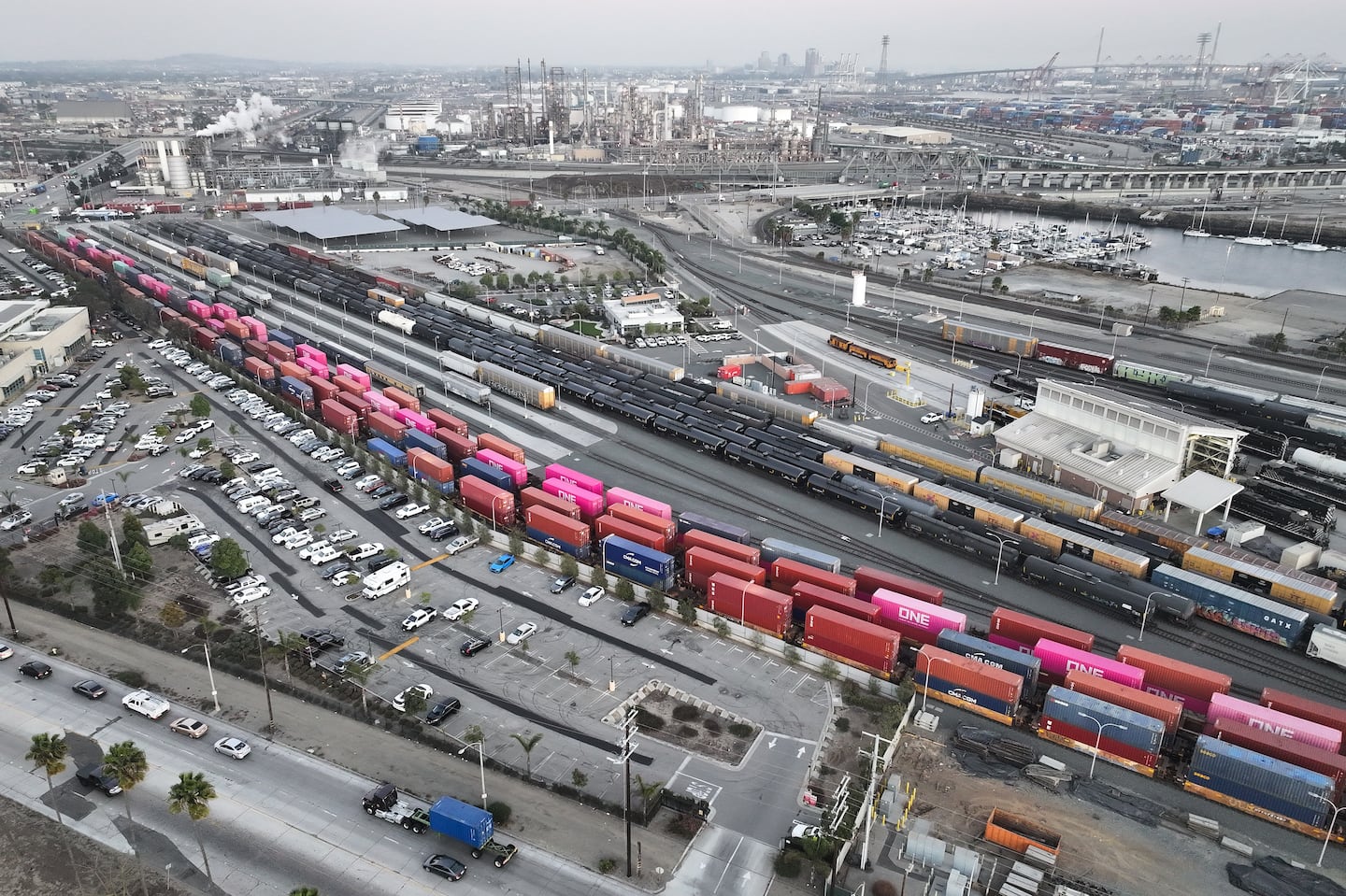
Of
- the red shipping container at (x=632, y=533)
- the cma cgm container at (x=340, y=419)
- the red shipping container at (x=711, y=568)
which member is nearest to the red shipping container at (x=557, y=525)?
the red shipping container at (x=632, y=533)

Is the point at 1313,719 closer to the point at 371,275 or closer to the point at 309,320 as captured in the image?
the point at 309,320

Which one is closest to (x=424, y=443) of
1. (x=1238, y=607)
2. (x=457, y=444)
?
(x=457, y=444)

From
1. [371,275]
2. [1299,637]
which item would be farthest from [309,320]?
[1299,637]

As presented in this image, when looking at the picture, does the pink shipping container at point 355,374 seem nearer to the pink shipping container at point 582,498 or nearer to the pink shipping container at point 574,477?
the pink shipping container at point 574,477

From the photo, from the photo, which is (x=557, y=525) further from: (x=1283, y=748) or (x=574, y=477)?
(x=1283, y=748)

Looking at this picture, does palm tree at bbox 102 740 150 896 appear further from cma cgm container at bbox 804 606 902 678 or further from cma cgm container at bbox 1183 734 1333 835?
cma cgm container at bbox 1183 734 1333 835
